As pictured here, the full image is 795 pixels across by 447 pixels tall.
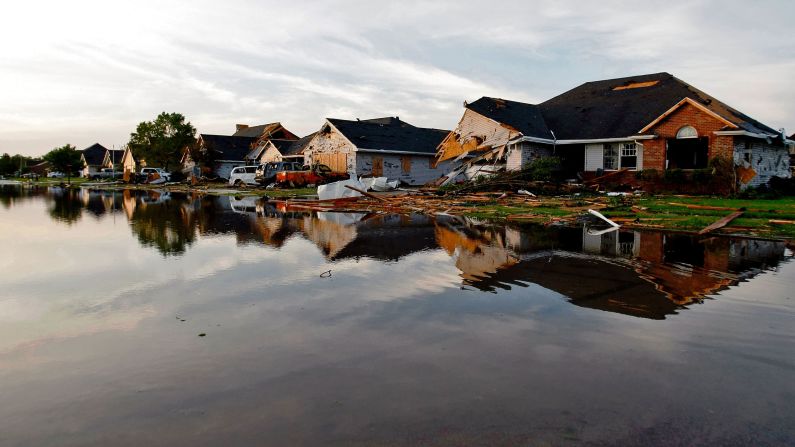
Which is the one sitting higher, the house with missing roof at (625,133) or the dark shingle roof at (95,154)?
the dark shingle roof at (95,154)

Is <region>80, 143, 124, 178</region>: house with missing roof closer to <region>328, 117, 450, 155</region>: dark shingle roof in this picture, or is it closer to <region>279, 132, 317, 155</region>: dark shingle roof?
<region>279, 132, 317, 155</region>: dark shingle roof

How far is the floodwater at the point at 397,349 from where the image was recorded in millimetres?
3314

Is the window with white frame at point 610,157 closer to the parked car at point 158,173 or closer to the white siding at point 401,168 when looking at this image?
the white siding at point 401,168

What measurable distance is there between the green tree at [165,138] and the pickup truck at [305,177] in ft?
112

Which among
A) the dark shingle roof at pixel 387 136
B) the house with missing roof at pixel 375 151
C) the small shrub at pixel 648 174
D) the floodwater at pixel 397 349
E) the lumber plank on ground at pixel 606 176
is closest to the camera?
the floodwater at pixel 397 349

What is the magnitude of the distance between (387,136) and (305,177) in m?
8.70

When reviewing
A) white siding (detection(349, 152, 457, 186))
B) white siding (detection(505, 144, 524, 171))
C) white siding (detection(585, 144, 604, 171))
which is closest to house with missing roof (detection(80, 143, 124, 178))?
white siding (detection(349, 152, 457, 186))

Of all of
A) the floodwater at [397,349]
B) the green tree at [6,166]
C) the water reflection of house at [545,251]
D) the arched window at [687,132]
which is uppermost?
the green tree at [6,166]

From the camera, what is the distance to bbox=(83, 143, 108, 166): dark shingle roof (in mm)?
112375

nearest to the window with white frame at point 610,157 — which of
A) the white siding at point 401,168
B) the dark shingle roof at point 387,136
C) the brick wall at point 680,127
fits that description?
the brick wall at point 680,127

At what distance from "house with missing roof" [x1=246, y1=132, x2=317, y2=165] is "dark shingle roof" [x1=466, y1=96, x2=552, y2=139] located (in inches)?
813

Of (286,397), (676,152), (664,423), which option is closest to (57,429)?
(286,397)

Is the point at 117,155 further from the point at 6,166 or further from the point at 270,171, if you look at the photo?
the point at 270,171

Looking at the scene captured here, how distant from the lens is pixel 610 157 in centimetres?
2936
